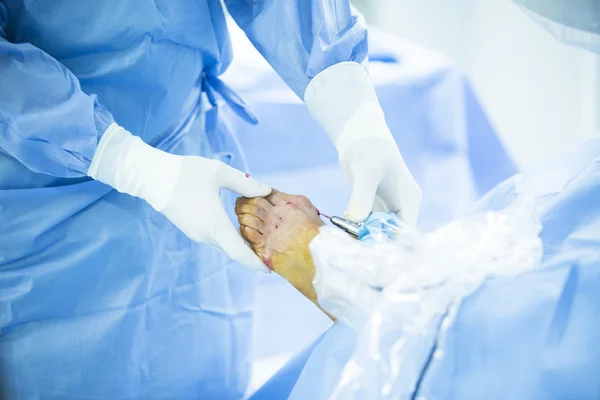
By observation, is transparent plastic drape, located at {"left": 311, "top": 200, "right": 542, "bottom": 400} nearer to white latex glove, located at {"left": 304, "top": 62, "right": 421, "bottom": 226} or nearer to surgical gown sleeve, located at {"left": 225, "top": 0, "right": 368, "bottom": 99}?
white latex glove, located at {"left": 304, "top": 62, "right": 421, "bottom": 226}

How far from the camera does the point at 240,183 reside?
3.17 ft

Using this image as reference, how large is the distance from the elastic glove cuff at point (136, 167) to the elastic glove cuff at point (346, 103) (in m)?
0.27

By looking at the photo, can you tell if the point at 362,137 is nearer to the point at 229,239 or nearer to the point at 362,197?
the point at 362,197

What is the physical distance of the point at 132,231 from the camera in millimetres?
1057

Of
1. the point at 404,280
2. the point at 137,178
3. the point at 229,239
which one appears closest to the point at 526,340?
the point at 404,280

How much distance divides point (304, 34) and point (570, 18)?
41 cm

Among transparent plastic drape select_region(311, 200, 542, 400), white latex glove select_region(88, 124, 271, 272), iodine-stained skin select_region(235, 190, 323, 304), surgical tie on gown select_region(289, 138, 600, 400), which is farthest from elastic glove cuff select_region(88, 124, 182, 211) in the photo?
surgical tie on gown select_region(289, 138, 600, 400)

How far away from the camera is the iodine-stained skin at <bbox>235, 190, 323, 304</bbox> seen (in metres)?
0.95

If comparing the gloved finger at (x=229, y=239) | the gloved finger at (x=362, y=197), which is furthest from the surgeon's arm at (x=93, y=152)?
the gloved finger at (x=362, y=197)

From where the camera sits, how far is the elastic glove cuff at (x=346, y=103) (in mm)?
1016

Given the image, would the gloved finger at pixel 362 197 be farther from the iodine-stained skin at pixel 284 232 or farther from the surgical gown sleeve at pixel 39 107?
the surgical gown sleeve at pixel 39 107

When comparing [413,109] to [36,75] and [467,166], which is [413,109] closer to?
[467,166]

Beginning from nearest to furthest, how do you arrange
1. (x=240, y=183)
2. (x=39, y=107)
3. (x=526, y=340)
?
(x=526, y=340)
(x=39, y=107)
(x=240, y=183)

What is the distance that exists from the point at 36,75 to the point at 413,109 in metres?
0.95
